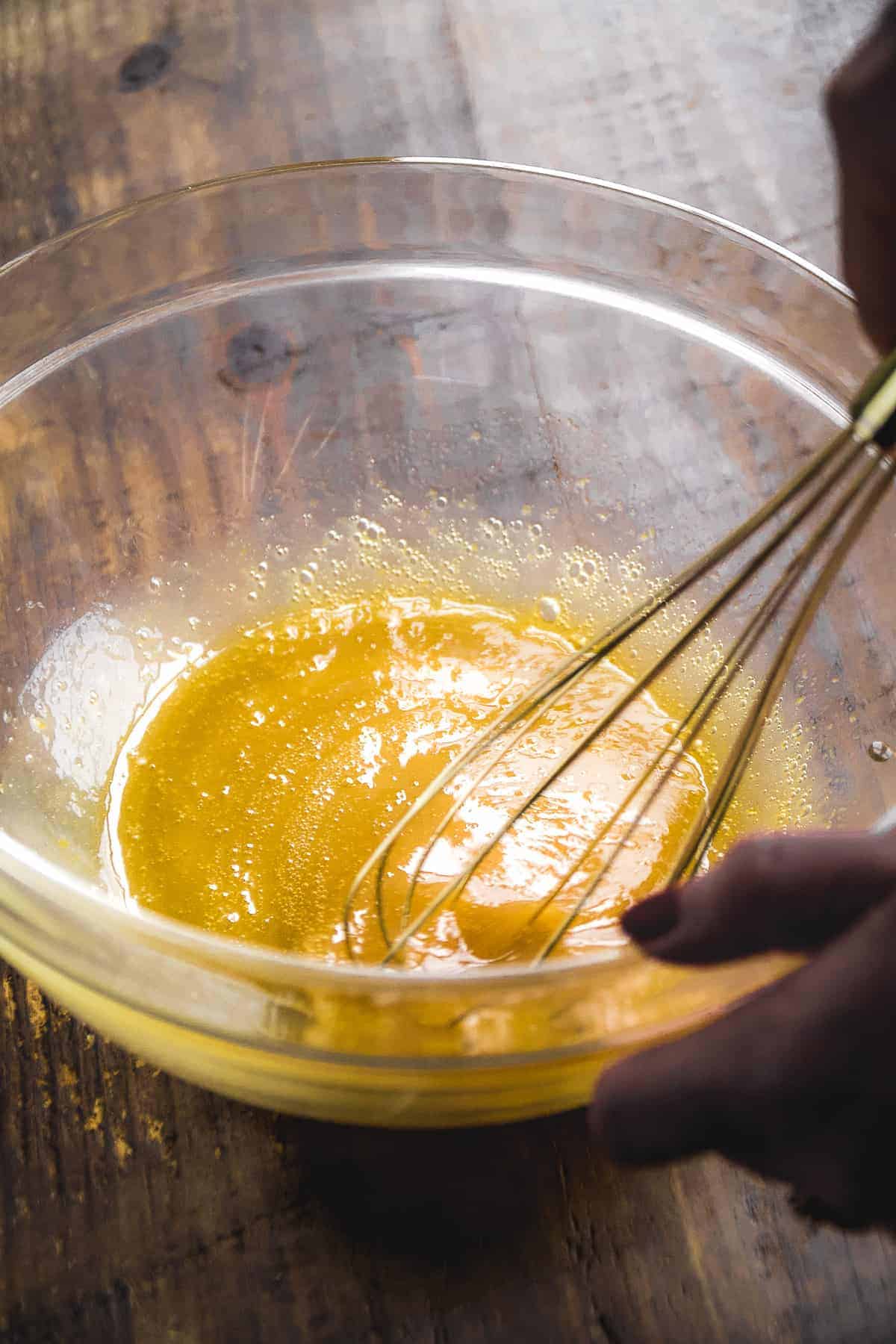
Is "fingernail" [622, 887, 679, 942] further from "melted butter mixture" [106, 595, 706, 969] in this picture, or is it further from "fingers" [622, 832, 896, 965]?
"melted butter mixture" [106, 595, 706, 969]

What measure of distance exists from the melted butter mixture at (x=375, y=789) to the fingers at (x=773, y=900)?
0.65ft

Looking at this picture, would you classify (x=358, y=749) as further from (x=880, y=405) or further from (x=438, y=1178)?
(x=880, y=405)

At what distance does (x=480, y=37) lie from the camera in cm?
105

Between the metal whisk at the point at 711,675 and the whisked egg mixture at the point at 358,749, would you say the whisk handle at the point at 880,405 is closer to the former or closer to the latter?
the metal whisk at the point at 711,675

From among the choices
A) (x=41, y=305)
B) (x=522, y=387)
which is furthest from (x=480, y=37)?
(x=41, y=305)

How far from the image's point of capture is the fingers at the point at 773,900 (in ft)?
1.58

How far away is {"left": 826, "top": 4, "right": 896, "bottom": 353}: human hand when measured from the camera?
48 cm

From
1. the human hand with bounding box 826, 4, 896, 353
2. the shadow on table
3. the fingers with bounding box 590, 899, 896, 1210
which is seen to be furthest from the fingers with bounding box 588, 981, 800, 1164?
the human hand with bounding box 826, 4, 896, 353

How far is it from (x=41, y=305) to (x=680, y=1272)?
613 mm

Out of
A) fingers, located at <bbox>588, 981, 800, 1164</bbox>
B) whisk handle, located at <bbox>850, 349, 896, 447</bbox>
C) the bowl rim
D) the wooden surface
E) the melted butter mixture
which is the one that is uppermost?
whisk handle, located at <bbox>850, 349, 896, 447</bbox>

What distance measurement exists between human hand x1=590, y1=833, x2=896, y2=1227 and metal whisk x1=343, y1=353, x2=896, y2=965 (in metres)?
0.07

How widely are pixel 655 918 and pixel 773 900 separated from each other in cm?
4

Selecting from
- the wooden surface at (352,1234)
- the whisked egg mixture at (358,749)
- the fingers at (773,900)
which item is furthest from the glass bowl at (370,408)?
the fingers at (773,900)

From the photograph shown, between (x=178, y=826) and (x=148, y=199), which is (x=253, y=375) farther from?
(x=178, y=826)
